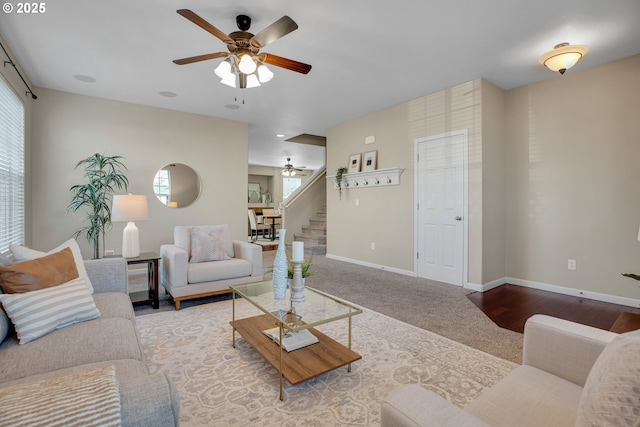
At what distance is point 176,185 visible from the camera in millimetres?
5145

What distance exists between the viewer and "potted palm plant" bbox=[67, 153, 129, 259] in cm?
364

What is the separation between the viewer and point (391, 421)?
0.80m

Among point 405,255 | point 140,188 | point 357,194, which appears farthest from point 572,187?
point 140,188

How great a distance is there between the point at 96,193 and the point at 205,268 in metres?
1.75

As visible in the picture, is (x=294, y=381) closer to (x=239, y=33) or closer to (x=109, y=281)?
(x=109, y=281)

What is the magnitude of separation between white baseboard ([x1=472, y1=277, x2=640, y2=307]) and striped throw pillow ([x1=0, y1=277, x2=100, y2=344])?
3966 millimetres

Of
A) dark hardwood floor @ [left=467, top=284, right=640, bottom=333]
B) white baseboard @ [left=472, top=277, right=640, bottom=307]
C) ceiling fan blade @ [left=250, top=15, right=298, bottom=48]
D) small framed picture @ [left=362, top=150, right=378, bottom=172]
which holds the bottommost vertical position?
dark hardwood floor @ [left=467, top=284, right=640, bottom=333]

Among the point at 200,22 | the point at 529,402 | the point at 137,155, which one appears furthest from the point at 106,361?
the point at 137,155

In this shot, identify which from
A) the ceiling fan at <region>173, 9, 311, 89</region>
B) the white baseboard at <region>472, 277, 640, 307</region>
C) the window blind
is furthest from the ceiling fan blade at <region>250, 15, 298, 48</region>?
the white baseboard at <region>472, 277, 640, 307</region>

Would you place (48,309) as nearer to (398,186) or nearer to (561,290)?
(398,186)

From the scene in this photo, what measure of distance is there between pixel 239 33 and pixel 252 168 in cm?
1016

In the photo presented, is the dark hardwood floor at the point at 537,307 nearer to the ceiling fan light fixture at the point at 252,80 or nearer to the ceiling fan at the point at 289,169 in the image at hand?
the ceiling fan light fixture at the point at 252,80

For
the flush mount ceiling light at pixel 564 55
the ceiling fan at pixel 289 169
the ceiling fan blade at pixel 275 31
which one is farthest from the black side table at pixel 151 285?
the ceiling fan at pixel 289 169

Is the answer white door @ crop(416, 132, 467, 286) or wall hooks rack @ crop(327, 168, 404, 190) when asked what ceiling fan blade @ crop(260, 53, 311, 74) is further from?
wall hooks rack @ crop(327, 168, 404, 190)
